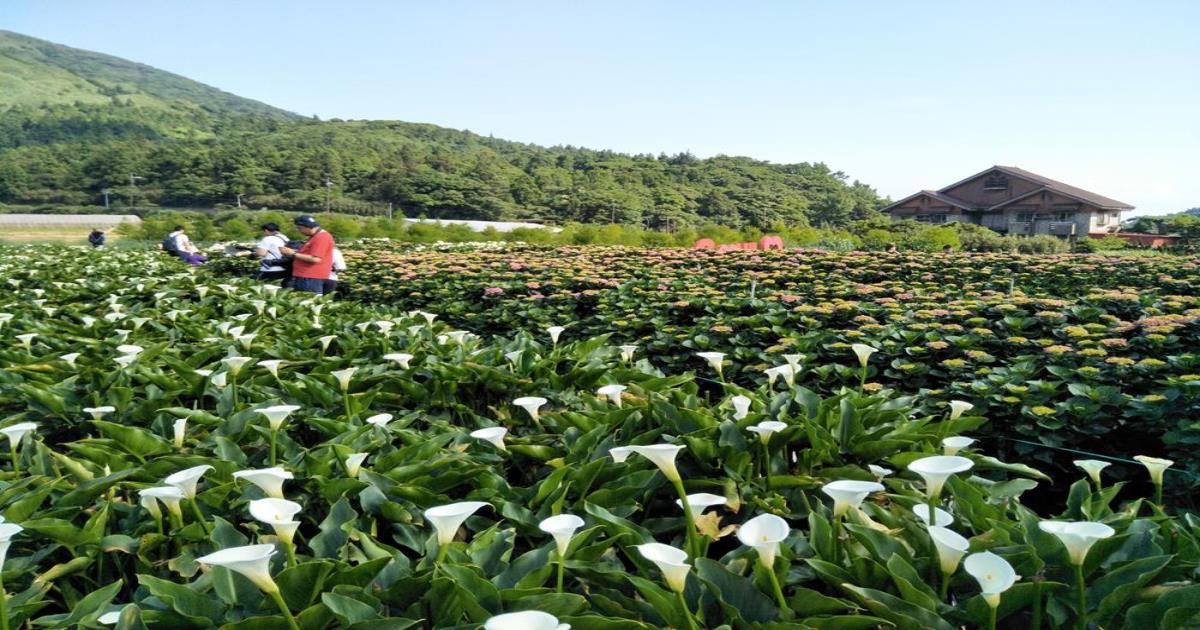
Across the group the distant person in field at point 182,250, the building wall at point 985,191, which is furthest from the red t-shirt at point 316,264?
the building wall at point 985,191

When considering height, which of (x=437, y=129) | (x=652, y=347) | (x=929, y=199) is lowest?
(x=652, y=347)

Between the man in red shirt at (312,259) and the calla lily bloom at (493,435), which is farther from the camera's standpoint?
the man in red shirt at (312,259)

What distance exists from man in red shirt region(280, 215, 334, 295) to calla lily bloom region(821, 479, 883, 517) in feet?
21.7

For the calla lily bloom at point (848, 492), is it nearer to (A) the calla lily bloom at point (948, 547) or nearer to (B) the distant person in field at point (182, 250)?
(A) the calla lily bloom at point (948, 547)

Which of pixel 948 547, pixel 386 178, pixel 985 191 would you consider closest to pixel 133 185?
pixel 386 178

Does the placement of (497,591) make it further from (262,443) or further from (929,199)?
(929,199)

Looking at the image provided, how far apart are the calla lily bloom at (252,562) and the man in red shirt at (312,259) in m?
6.45

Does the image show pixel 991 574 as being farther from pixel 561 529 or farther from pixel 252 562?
pixel 252 562

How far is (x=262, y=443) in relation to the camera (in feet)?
7.17

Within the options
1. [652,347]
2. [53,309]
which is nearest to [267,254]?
[53,309]

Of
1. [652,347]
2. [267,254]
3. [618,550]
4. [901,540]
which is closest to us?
[901,540]

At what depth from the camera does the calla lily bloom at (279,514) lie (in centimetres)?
127

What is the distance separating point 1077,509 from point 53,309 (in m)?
5.45

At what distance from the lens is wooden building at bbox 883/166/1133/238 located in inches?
1722
